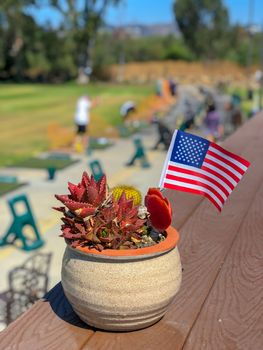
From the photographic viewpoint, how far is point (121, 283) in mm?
2424

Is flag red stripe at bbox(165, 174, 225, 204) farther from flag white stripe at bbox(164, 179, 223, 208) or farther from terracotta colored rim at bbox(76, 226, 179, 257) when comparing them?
terracotta colored rim at bbox(76, 226, 179, 257)

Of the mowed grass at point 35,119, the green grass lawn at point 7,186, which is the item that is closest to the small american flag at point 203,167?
the green grass lawn at point 7,186

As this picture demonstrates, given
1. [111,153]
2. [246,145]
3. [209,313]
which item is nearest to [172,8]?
[111,153]

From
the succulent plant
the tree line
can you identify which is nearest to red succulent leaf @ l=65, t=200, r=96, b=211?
the succulent plant

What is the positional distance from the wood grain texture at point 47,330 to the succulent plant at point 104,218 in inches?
17.5

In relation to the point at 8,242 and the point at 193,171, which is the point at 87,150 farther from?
the point at 193,171

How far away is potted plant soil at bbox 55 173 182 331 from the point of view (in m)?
2.44

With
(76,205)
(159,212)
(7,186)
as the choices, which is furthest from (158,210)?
(7,186)

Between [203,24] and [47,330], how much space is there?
3600 inches

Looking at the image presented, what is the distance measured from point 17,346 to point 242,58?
87.5 metres

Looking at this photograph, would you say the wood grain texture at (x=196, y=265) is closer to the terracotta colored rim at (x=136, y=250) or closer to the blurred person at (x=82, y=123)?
the terracotta colored rim at (x=136, y=250)

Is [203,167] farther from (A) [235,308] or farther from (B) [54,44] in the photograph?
(B) [54,44]

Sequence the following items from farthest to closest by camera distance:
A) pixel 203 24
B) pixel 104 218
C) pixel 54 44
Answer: pixel 203 24 → pixel 54 44 → pixel 104 218

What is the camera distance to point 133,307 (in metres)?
2.46
